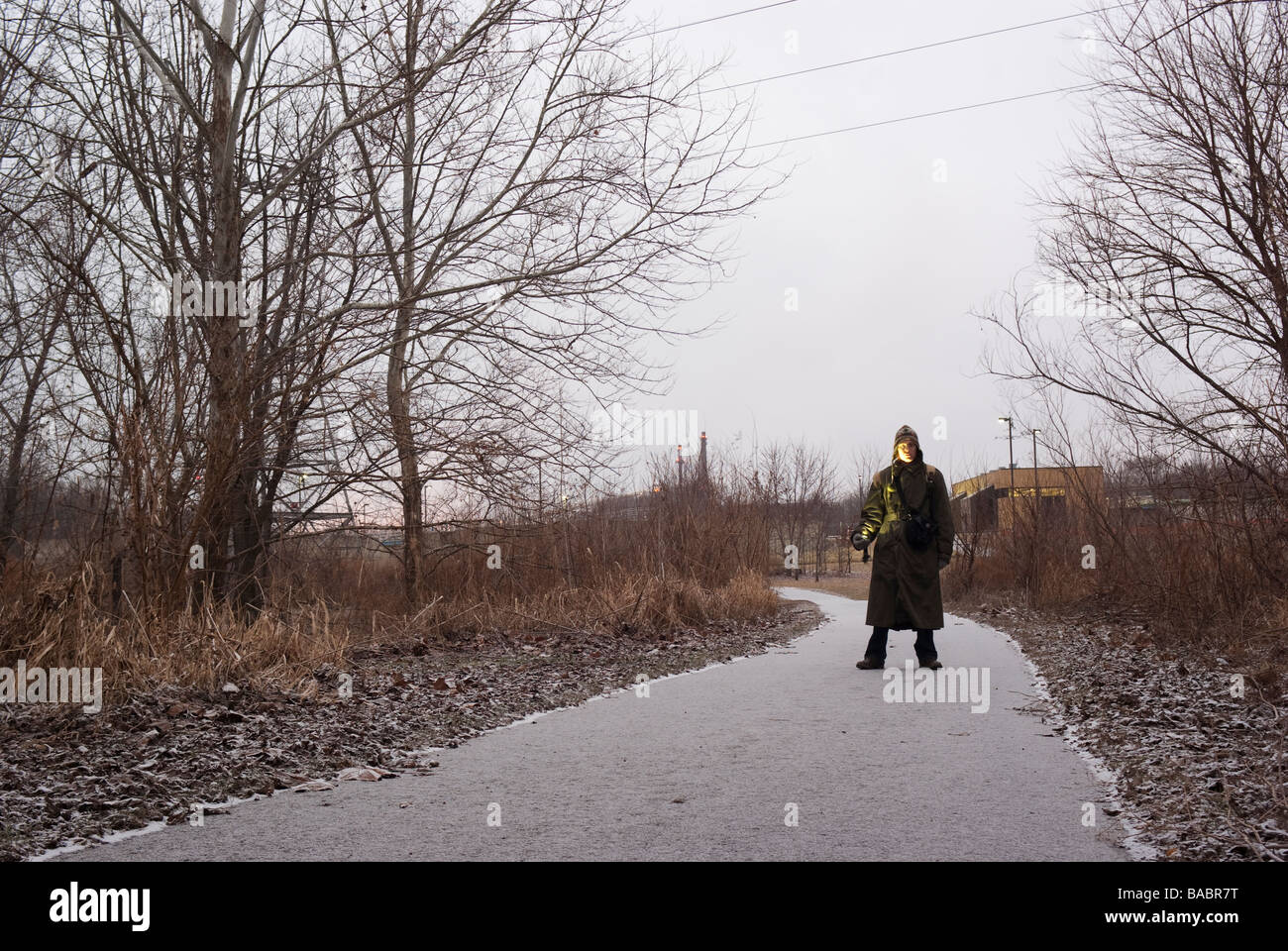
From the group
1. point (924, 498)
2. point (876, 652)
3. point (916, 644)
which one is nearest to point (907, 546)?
point (924, 498)

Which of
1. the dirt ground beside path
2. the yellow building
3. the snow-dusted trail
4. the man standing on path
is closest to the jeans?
the man standing on path

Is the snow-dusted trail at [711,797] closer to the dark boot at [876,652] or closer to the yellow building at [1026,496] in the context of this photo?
the dark boot at [876,652]

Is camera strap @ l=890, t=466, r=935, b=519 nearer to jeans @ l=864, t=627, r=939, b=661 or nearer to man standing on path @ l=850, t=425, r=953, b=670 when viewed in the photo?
man standing on path @ l=850, t=425, r=953, b=670

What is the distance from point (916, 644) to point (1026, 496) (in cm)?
1283

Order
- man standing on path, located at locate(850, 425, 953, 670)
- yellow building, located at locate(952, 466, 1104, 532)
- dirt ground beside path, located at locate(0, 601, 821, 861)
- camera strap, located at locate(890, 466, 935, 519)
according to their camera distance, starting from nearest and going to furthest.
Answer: dirt ground beside path, located at locate(0, 601, 821, 861)
man standing on path, located at locate(850, 425, 953, 670)
camera strap, located at locate(890, 466, 935, 519)
yellow building, located at locate(952, 466, 1104, 532)

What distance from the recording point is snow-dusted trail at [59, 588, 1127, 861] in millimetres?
4504

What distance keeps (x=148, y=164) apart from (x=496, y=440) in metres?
4.92

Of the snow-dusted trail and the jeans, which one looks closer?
the snow-dusted trail

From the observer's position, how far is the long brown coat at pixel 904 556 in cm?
1127

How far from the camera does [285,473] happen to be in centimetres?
1327

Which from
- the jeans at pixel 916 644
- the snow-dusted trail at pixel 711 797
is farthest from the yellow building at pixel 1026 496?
the snow-dusted trail at pixel 711 797

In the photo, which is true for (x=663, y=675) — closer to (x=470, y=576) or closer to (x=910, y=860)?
(x=470, y=576)
